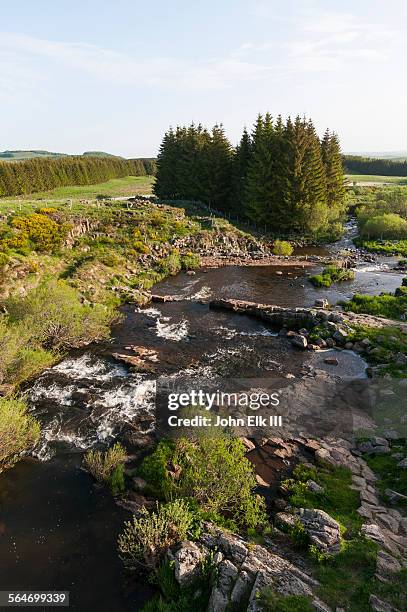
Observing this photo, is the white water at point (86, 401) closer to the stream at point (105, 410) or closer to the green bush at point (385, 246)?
the stream at point (105, 410)

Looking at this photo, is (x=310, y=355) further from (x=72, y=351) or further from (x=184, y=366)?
(x=72, y=351)

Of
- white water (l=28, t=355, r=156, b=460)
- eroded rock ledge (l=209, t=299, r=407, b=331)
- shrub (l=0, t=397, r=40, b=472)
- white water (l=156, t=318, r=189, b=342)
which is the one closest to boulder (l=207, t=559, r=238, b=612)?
white water (l=28, t=355, r=156, b=460)

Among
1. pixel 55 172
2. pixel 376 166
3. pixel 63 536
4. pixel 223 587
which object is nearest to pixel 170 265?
pixel 63 536

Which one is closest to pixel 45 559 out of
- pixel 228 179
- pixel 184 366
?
pixel 184 366

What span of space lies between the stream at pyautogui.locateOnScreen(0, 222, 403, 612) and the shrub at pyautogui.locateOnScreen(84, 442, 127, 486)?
54 cm

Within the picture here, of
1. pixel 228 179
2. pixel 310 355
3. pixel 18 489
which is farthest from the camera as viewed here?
pixel 228 179

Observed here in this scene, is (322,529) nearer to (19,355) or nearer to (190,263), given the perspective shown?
(19,355)

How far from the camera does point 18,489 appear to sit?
17094mm

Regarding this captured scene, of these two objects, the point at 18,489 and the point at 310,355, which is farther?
the point at 310,355

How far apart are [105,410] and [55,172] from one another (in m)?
126

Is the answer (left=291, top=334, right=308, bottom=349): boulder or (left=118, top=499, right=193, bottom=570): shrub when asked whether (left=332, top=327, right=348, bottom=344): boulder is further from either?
(left=118, top=499, right=193, bottom=570): shrub

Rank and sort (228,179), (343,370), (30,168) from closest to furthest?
(343,370), (228,179), (30,168)

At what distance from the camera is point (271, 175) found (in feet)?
227

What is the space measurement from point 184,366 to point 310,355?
9687 mm
